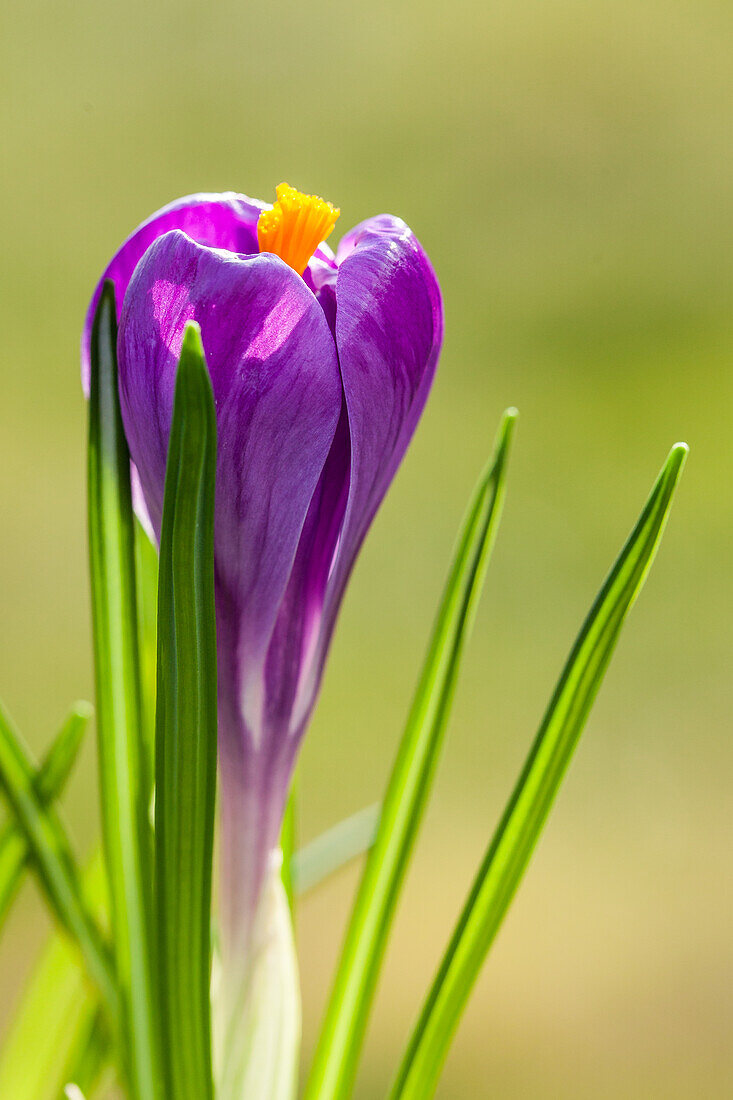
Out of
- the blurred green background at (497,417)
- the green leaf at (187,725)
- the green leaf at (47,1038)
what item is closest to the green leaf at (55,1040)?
the green leaf at (47,1038)

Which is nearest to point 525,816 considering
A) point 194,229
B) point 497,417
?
point 194,229

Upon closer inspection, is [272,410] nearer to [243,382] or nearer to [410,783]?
[243,382]

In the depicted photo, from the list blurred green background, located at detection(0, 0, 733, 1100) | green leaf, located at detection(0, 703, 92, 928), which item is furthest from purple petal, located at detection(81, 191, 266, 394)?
blurred green background, located at detection(0, 0, 733, 1100)

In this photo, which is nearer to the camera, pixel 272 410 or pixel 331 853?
pixel 272 410

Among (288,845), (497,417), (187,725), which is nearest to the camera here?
(187,725)

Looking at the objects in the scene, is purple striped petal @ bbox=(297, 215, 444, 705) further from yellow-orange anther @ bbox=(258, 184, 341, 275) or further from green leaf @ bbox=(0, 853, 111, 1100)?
green leaf @ bbox=(0, 853, 111, 1100)

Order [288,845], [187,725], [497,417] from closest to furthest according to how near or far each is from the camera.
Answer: [187,725] → [288,845] → [497,417]
